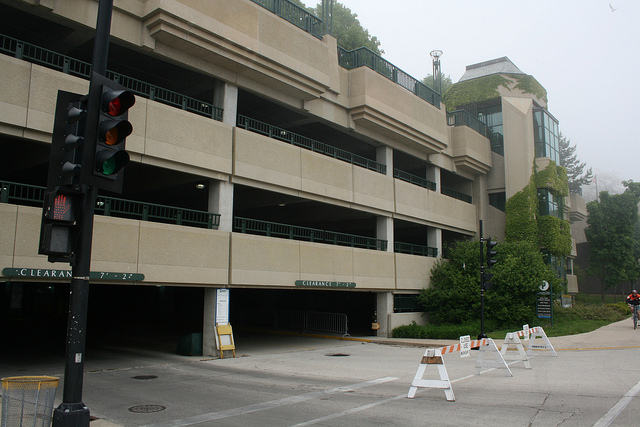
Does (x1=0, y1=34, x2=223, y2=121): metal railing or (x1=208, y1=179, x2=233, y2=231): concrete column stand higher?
A: (x1=0, y1=34, x2=223, y2=121): metal railing

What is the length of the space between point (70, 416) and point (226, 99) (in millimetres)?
14483

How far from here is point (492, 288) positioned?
86.9 feet

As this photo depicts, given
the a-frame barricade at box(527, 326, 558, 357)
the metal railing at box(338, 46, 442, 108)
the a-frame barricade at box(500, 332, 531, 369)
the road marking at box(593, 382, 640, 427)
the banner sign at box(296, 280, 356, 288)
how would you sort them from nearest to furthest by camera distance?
1. the road marking at box(593, 382, 640, 427)
2. the a-frame barricade at box(500, 332, 531, 369)
3. the a-frame barricade at box(527, 326, 558, 357)
4. the banner sign at box(296, 280, 356, 288)
5. the metal railing at box(338, 46, 442, 108)

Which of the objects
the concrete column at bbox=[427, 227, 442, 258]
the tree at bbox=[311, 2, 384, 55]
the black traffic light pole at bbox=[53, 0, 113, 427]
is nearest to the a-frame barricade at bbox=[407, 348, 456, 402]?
the black traffic light pole at bbox=[53, 0, 113, 427]

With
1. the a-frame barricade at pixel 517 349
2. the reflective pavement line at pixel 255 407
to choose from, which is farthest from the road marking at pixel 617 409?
the reflective pavement line at pixel 255 407

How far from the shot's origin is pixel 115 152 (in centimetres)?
634

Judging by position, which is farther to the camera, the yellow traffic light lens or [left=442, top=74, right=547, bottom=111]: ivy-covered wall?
[left=442, top=74, right=547, bottom=111]: ivy-covered wall

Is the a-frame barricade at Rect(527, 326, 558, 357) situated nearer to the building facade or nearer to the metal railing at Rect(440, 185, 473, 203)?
the building facade

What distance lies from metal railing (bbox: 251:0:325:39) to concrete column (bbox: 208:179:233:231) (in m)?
7.20

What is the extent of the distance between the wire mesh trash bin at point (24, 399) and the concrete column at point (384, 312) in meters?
21.0

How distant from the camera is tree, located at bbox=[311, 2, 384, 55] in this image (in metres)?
40.2

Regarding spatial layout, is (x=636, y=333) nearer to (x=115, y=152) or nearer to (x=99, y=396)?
A: (x=99, y=396)

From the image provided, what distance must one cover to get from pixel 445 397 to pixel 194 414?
503 cm

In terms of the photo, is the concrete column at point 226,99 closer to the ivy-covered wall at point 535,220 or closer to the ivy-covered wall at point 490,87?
the ivy-covered wall at point 535,220
